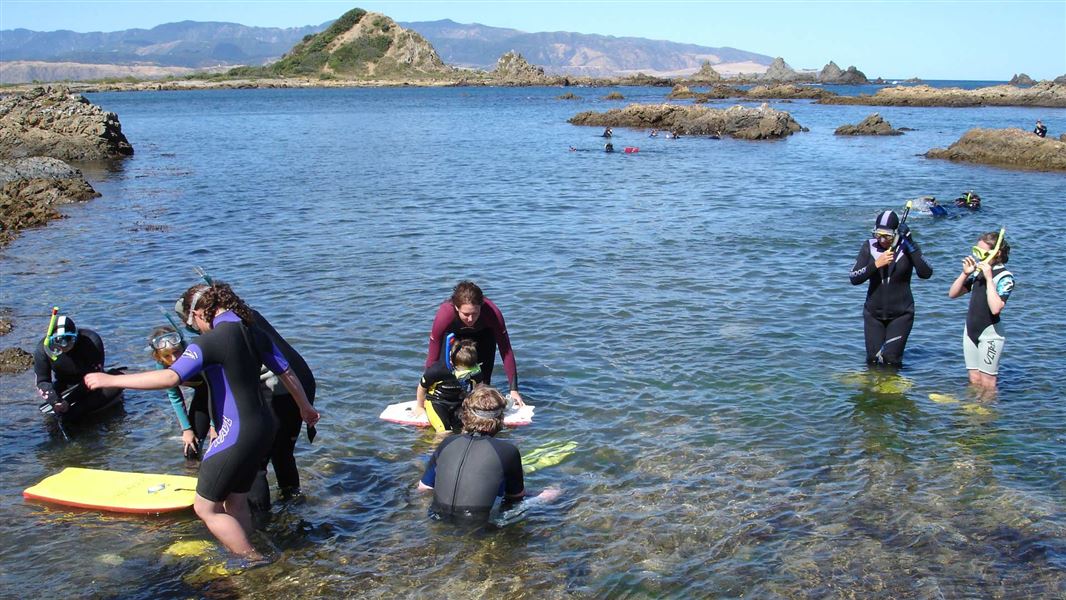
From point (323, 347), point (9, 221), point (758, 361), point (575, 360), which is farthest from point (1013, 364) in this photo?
point (9, 221)

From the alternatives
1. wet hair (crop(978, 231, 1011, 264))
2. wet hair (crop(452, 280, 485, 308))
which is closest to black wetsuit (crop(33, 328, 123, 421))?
wet hair (crop(452, 280, 485, 308))

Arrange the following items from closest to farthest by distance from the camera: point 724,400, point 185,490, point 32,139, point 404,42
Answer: point 185,490, point 724,400, point 32,139, point 404,42

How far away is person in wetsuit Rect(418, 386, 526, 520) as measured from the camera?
6207mm

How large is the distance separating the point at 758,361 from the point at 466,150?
34.6m

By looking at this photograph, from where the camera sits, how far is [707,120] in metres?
52.6

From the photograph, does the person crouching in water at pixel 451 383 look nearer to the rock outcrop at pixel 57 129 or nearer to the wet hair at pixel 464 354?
the wet hair at pixel 464 354

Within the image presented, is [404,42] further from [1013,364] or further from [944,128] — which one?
[1013,364]

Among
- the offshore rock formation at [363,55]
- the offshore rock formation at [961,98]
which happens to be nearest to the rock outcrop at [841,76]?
the offshore rock formation at [363,55]

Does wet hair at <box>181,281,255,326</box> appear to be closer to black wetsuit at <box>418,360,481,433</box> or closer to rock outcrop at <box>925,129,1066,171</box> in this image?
black wetsuit at <box>418,360,481,433</box>

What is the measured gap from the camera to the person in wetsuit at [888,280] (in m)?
9.41

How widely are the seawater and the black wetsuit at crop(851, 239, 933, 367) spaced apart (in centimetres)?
47

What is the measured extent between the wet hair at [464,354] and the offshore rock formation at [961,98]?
281 feet

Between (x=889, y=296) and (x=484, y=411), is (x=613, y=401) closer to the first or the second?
(x=889, y=296)

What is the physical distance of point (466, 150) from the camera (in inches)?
1732
